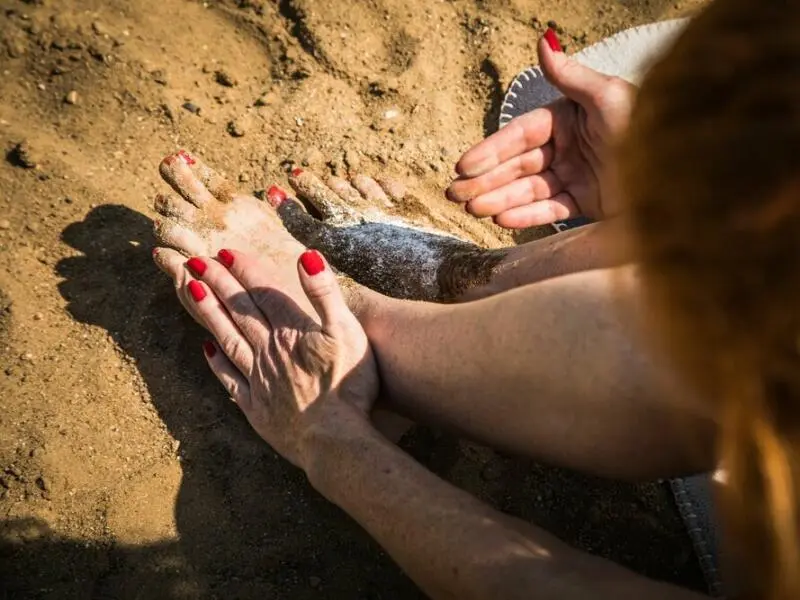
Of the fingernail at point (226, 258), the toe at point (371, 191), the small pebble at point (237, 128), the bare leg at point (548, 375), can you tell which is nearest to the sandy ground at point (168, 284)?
the small pebble at point (237, 128)

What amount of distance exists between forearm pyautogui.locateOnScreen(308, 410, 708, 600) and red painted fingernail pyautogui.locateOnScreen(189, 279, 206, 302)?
0.50 meters

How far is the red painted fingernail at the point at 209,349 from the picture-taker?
5.56 ft

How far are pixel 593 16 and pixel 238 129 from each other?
141 centimetres

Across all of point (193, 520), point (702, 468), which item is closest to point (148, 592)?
point (193, 520)

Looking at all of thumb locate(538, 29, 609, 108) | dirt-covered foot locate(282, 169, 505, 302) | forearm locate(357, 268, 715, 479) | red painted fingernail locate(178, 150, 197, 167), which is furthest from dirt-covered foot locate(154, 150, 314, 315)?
thumb locate(538, 29, 609, 108)

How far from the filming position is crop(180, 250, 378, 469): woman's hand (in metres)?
1.48

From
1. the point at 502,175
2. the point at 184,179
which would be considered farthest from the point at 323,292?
the point at 502,175

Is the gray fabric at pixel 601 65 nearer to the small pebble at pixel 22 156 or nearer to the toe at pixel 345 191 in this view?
the toe at pixel 345 191

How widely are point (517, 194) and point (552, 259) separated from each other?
38 cm

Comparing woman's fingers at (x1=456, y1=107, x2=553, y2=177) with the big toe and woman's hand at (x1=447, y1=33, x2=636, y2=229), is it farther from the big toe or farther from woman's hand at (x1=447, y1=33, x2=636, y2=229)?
the big toe

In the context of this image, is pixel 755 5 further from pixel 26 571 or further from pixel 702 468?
pixel 26 571

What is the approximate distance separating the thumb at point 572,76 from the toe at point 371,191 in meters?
0.60

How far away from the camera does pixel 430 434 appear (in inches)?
69.3

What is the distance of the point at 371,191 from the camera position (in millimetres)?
2045
